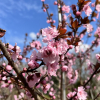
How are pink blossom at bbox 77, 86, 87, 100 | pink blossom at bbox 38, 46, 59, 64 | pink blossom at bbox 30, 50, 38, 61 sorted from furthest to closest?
1. pink blossom at bbox 77, 86, 87, 100
2. pink blossom at bbox 30, 50, 38, 61
3. pink blossom at bbox 38, 46, 59, 64

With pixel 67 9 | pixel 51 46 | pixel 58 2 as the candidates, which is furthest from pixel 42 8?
pixel 51 46

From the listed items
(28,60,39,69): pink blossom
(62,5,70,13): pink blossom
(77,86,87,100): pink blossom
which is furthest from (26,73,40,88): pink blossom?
(62,5,70,13): pink blossom

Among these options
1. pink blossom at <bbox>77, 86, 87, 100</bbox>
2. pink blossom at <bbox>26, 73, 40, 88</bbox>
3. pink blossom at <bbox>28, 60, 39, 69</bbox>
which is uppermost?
pink blossom at <bbox>28, 60, 39, 69</bbox>

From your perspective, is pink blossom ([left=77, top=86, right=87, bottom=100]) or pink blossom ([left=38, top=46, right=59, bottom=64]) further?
pink blossom ([left=77, top=86, right=87, bottom=100])

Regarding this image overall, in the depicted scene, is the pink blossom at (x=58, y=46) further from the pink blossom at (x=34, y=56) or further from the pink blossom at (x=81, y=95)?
the pink blossom at (x=81, y=95)

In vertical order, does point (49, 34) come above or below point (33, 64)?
above

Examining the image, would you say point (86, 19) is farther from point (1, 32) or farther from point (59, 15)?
point (59, 15)

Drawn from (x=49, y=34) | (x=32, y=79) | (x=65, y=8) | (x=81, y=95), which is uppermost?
(x=65, y=8)

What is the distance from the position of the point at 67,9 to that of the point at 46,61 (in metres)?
2.35

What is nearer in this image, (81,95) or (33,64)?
(33,64)

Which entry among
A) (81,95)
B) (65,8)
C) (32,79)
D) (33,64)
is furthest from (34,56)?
(65,8)

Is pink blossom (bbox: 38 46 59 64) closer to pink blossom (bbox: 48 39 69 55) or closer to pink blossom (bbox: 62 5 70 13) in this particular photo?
pink blossom (bbox: 48 39 69 55)

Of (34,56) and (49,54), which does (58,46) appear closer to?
(49,54)

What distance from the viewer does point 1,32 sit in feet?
1.82
